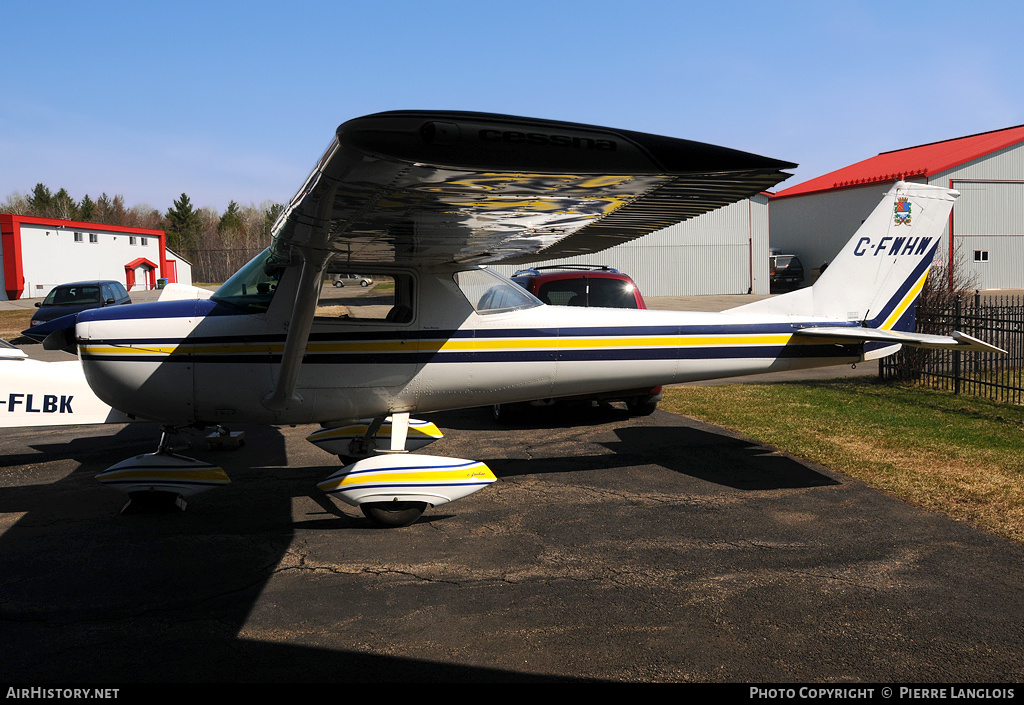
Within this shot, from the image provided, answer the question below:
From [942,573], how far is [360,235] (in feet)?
13.5

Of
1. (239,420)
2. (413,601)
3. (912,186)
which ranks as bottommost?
(413,601)

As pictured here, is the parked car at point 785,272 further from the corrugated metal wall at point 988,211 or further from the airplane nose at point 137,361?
the airplane nose at point 137,361

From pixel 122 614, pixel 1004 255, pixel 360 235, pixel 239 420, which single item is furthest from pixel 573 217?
Answer: pixel 1004 255

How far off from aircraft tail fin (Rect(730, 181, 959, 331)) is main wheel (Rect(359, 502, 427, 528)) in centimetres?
348

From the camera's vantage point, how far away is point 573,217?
4.80m

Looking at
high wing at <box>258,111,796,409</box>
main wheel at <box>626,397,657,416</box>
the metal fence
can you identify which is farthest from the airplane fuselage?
the metal fence

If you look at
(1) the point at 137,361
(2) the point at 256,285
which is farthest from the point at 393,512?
(1) the point at 137,361

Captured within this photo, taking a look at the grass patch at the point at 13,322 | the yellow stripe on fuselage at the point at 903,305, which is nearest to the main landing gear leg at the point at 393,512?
the yellow stripe on fuselage at the point at 903,305

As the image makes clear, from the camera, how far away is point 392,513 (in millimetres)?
5398

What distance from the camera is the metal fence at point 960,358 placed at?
9.95 meters

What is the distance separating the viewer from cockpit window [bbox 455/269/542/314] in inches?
239

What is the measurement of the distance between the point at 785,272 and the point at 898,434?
30.3m

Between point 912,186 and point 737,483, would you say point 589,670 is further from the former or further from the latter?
point 912,186

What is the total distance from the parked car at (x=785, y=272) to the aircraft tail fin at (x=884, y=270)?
3026 cm
